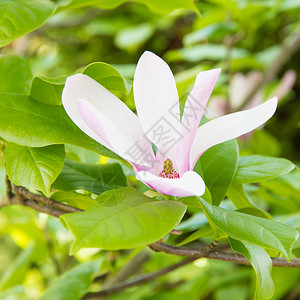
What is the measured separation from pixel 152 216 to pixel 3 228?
699mm

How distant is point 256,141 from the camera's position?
39.3 inches

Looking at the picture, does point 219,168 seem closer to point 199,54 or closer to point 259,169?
point 259,169

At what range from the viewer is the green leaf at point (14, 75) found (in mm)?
477

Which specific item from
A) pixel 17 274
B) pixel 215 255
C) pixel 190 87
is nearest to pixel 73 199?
pixel 215 255

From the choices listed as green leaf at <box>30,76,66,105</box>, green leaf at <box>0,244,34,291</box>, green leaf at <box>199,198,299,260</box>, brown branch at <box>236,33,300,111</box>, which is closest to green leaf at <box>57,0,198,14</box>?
green leaf at <box>30,76,66,105</box>

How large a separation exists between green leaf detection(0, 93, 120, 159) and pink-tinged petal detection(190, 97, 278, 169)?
0.25 feet

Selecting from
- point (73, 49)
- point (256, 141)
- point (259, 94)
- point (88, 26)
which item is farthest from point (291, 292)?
point (73, 49)

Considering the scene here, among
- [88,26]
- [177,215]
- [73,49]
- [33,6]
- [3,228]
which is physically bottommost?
[3,228]

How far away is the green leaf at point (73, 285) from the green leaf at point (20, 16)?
33 centimetres

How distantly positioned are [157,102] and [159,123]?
16mm

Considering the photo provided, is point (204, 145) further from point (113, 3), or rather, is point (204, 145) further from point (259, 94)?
point (259, 94)

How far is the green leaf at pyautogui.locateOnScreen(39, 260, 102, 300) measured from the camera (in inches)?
21.4

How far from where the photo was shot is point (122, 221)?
270 millimetres

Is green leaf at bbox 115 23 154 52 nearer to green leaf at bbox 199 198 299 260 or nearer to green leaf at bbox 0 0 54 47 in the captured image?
green leaf at bbox 0 0 54 47
